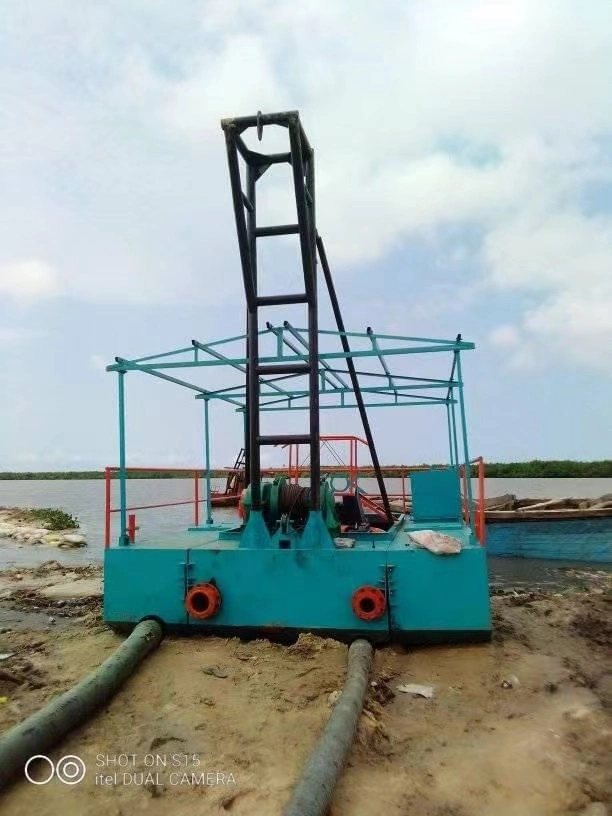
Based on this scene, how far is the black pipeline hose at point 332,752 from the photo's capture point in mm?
3129

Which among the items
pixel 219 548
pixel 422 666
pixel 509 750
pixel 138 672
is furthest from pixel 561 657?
pixel 138 672

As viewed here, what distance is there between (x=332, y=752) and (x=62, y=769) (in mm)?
1664

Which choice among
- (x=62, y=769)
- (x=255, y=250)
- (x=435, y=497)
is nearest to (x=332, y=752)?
(x=62, y=769)

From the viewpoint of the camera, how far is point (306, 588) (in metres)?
5.95

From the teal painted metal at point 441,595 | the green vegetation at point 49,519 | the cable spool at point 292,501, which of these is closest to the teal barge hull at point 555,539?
the cable spool at point 292,501

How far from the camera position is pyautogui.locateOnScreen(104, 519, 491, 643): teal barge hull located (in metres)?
5.76

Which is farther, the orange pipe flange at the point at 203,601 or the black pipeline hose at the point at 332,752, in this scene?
the orange pipe flange at the point at 203,601

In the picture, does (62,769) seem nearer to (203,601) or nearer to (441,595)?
(203,601)

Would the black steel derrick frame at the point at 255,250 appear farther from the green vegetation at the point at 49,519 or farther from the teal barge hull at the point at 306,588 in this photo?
the green vegetation at the point at 49,519

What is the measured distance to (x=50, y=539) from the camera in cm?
1908

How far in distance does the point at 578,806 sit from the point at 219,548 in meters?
3.85

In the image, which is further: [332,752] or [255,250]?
[255,250]

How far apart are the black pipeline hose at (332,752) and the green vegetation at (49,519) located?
784 inches

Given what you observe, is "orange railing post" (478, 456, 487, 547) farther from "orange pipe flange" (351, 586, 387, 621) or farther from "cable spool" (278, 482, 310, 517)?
"cable spool" (278, 482, 310, 517)
